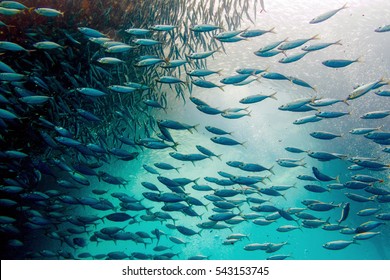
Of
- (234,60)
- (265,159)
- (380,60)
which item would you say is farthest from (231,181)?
(265,159)

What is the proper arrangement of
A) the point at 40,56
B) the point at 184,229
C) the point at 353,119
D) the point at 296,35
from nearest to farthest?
the point at 40,56
the point at 184,229
the point at 296,35
the point at 353,119

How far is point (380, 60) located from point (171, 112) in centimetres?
989

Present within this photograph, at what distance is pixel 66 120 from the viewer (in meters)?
8.25

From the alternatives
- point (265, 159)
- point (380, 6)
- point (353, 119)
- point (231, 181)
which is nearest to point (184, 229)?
point (231, 181)

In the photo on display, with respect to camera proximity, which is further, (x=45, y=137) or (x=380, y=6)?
(x=380, y=6)

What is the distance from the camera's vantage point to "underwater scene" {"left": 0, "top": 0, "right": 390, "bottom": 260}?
19.1 feet

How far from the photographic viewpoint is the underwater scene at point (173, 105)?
19.1 feet

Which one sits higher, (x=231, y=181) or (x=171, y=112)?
(x=171, y=112)

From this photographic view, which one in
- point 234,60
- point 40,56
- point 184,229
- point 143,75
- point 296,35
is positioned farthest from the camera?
point 234,60

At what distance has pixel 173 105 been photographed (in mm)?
15023

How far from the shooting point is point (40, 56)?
6879 mm

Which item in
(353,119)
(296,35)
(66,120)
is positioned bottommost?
(66,120)

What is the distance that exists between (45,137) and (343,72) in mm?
12604

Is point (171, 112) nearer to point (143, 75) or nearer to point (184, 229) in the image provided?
point (143, 75)
